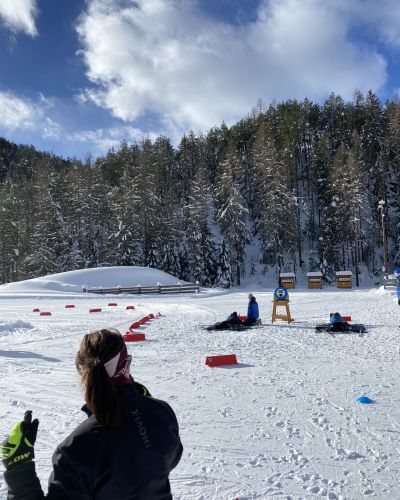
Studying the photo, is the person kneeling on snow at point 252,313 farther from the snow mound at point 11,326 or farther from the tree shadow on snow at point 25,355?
the snow mound at point 11,326

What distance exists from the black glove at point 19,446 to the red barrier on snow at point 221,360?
23.1 ft

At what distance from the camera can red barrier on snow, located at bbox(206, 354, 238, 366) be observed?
876cm

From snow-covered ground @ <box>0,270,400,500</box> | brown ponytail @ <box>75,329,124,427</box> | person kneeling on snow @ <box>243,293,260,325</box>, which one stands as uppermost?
brown ponytail @ <box>75,329,124,427</box>

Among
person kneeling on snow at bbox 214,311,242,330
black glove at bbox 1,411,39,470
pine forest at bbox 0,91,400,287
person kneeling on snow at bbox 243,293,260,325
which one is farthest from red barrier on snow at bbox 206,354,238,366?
pine forest at bbox 0,91,400,287

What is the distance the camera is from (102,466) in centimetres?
187

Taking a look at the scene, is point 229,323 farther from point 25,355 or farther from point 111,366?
point 111,366

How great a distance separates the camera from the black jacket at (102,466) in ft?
6.12

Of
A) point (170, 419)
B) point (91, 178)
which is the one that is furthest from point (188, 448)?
point (91, 178)

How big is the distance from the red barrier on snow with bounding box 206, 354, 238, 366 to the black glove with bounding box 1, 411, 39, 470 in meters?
7.05

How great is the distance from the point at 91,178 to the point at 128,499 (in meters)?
51.3

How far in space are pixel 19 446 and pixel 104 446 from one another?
0.37 m

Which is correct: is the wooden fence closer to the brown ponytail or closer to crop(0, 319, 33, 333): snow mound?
crop(0, 319, 33, 333): snow mound

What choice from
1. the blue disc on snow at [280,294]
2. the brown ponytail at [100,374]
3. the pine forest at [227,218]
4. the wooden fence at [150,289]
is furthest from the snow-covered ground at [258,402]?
the pine forest at [227,218]

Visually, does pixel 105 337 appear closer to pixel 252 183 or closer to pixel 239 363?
pixel 239 363
